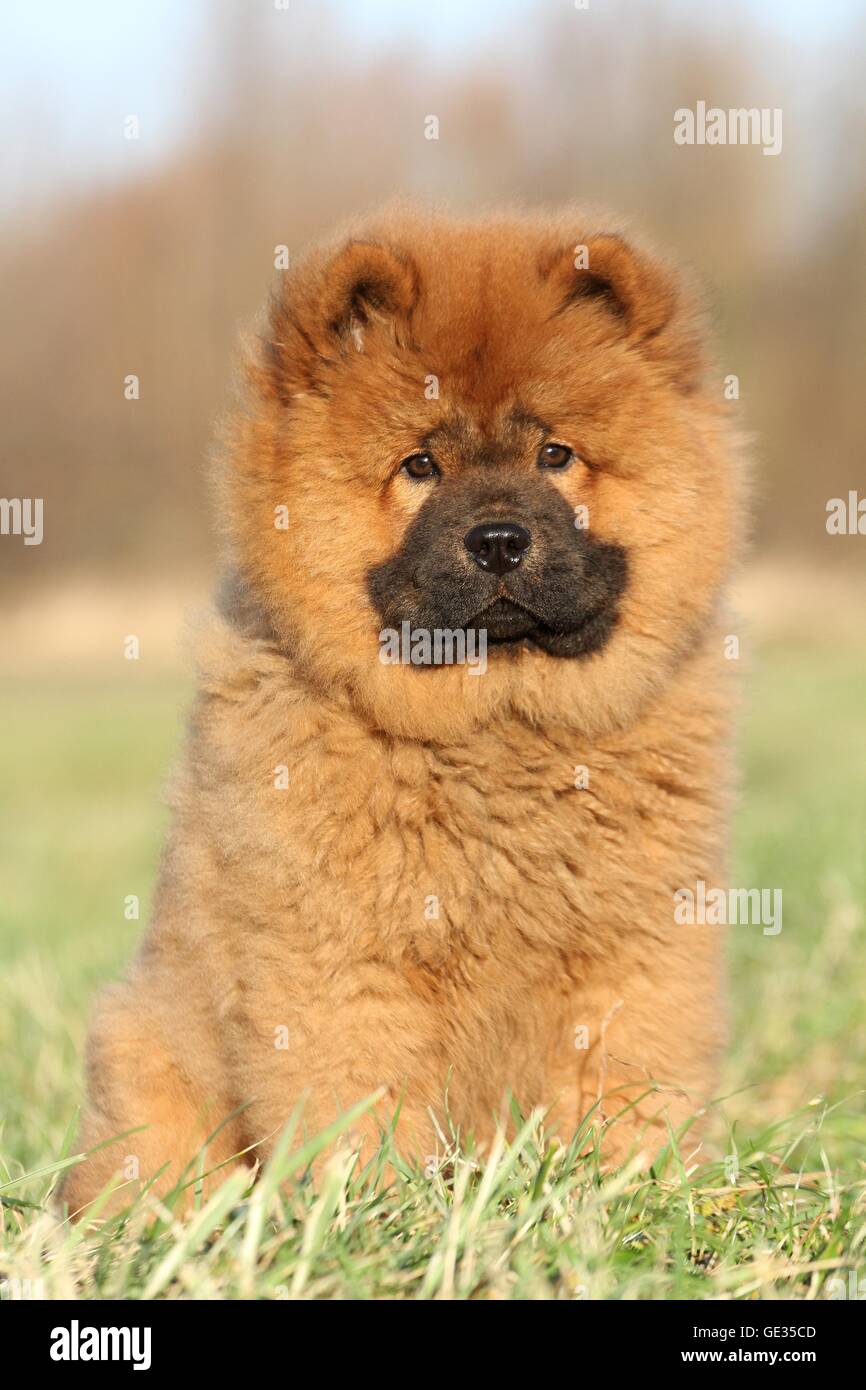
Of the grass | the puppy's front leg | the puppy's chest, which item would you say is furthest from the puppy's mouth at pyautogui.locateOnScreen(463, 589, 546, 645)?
the puppy's front leg

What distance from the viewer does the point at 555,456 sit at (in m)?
3.63

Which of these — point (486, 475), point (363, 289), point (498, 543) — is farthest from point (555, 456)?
point (363, 289)

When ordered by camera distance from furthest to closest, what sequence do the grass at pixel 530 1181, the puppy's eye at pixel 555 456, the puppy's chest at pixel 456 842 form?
the puppy's eye at pixel 555 456, the puppy's chest at pixel 456 842, the grass at pixel 530 1181

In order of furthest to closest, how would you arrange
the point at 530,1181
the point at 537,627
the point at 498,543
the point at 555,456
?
the point at 537,627 → the point at 555,456 → the point at 498,543 → the point at 530,1181

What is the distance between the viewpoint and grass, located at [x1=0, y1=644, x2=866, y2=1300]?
8.63ft

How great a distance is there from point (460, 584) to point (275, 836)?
0.79 m

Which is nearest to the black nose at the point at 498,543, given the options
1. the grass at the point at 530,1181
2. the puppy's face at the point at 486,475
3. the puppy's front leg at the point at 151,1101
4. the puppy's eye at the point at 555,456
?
the puppy's face at the point at 486,475

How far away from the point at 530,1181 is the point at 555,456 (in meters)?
1.78

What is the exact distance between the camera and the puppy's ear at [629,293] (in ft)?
12.1

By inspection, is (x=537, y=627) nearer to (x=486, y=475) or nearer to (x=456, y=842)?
(x=486, y=475)

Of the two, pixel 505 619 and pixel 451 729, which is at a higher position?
pixel 505 619

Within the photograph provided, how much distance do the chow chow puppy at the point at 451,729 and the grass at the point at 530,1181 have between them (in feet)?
0.80

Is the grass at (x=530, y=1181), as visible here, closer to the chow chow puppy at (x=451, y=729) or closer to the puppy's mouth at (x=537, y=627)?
the chow chow puppy at (x=451, y=729)

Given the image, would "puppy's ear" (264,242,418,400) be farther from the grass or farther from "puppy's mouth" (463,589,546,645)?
the grass
